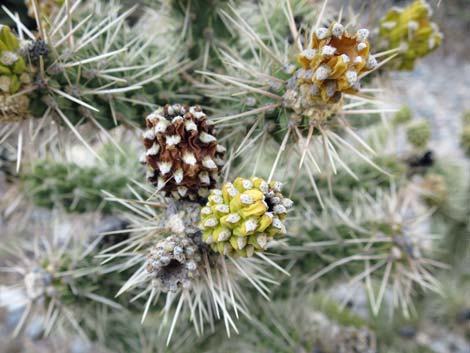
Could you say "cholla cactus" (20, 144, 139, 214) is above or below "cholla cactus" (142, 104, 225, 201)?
below

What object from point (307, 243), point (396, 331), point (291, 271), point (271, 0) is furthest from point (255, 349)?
point (271, 0)

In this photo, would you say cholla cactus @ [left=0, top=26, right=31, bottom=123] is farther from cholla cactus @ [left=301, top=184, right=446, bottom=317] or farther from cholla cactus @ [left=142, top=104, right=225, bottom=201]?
cholla cactus @ [left=301, top=184, right=446, bottom=317]

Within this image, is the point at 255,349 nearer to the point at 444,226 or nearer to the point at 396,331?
the point at 396,331

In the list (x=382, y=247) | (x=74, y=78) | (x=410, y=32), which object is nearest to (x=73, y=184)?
(x=74, y=78)

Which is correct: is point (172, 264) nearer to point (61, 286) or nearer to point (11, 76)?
point (11, 76)

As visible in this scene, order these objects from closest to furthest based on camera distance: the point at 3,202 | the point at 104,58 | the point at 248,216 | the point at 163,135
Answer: the point at 248,216, the point at 163,135, the point at 104,58, the point at 3,202

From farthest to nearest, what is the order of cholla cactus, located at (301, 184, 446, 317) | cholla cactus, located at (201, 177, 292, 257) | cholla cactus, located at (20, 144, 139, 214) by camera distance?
cholla cactus, located at (20, 144, 139, 214), cholla cactus, located at (301, 184, 446, 317), cholla cactus, located at (201, 177, 292, 257)

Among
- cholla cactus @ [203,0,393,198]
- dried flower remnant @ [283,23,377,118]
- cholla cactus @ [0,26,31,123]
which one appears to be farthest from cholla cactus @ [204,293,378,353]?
cholla cactus @ [0,26,31,123]

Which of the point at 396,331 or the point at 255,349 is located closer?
the point at 255,349
